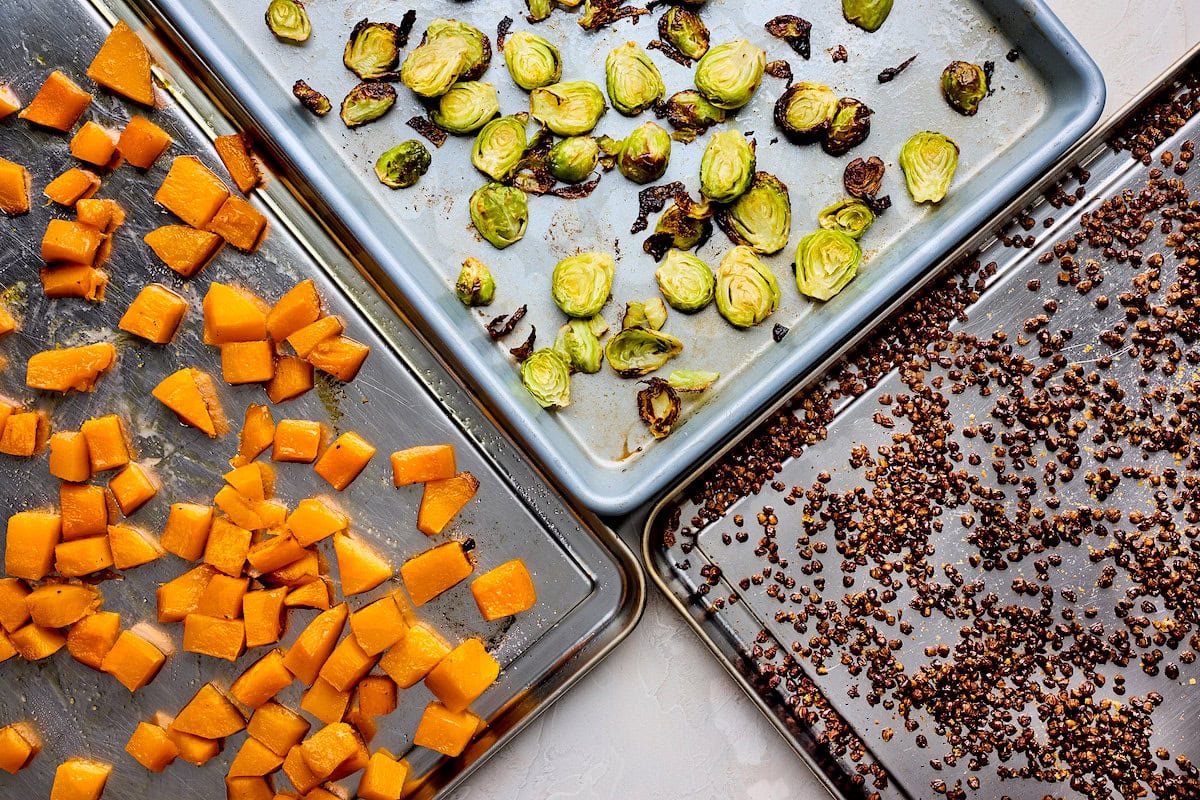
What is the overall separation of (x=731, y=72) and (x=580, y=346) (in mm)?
750

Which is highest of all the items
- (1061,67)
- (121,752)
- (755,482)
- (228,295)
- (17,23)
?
(17,23)

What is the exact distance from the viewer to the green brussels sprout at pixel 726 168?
1.83 meters

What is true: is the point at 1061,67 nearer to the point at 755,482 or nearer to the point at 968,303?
the point at 968,303

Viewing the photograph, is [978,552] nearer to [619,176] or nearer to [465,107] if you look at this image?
[619,176]

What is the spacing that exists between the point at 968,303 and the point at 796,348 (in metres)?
0.47

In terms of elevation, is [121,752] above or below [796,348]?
above

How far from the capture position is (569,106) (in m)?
1.86

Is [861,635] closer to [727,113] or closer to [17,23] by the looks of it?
[727,113]

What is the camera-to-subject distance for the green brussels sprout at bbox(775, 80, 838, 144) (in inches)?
72.5

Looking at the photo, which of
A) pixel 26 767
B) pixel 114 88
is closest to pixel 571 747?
pixel 26 767

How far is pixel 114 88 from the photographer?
1.82 m

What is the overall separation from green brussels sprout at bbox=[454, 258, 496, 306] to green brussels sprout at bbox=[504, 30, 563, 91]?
0.46 meters

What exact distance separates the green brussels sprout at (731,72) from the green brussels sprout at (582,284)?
482mm

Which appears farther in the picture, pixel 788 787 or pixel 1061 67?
pixel 788 787
